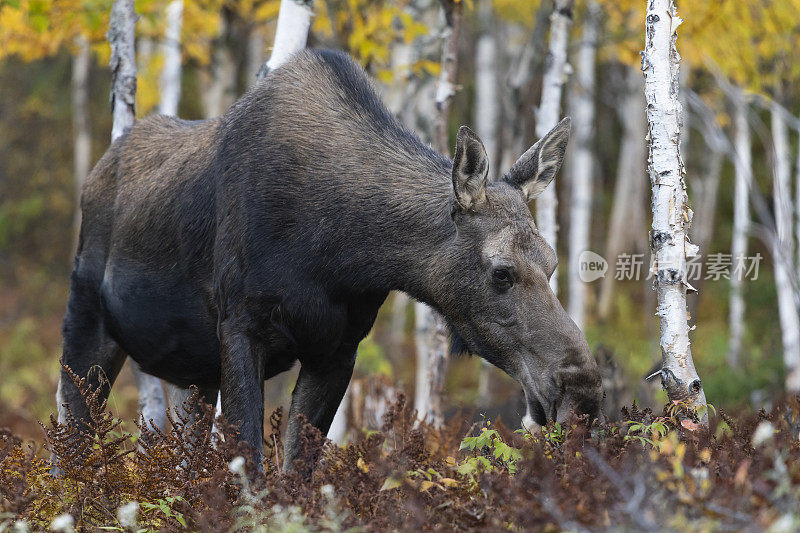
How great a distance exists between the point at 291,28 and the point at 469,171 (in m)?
2.22

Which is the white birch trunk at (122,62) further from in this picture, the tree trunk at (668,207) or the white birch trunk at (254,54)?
the white birch trunk at (254,54)

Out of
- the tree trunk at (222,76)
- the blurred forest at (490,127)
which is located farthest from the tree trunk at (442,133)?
the tree trunk at (222,76)

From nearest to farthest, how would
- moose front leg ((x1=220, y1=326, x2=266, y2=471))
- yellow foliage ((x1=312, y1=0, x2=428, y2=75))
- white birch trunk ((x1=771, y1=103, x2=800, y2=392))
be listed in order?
moose front leg ((x1=220, y1=326, x2=266, y2=471)) → yellow foliage ((x1=312, y1=0, x2=428, y2=75)) → white birch trunk ((x1=771, y1=103, x2=800, y2=392))

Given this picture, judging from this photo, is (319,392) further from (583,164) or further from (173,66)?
(583,164)

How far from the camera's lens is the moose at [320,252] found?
4.37 meters

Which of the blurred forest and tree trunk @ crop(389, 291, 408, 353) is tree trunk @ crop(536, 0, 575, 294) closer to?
the blurred forest

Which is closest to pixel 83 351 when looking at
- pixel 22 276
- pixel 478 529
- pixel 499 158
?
pixel 478 529

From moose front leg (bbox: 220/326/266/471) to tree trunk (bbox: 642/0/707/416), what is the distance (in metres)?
2.12

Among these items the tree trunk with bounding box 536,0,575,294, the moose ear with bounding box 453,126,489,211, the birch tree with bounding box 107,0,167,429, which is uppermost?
the tree trunk with bounding box 536,0,575,294

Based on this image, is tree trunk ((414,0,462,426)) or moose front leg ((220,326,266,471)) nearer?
moose front leg ((220,326,266,471))

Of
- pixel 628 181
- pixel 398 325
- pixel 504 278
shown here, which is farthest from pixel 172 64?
pixel 628 181

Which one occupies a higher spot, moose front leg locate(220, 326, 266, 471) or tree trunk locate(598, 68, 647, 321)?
tree trunk locate(598, 68, 647, 321)

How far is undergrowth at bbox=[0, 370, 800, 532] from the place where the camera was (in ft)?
9.39

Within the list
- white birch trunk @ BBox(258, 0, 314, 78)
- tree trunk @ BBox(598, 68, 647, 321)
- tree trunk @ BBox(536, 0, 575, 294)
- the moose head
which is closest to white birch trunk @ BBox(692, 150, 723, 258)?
tree trunk @ BBox(598, 68, 647, 321)
